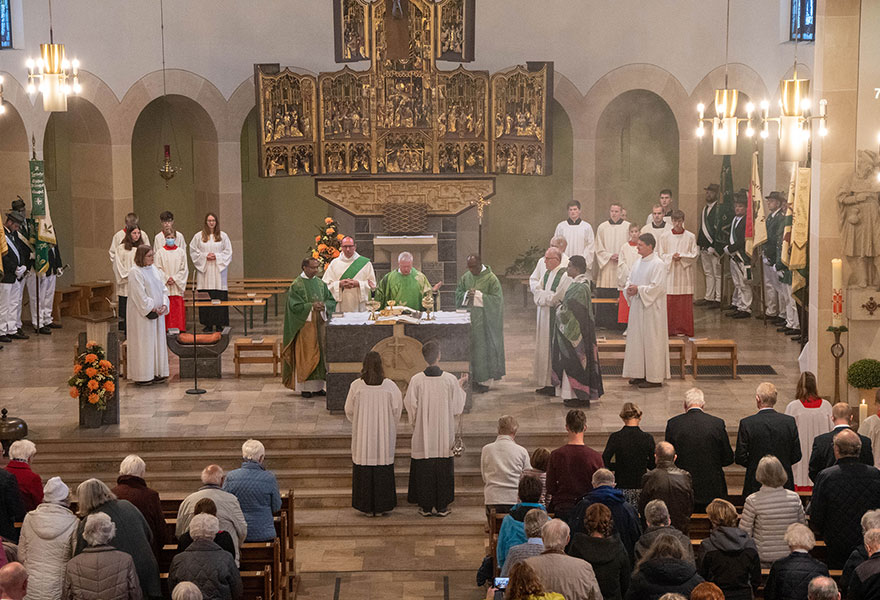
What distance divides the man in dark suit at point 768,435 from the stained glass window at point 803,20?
10699mm

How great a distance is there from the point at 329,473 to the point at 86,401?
8.95 ft

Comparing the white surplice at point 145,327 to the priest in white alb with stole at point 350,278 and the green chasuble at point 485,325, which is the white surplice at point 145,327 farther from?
the green chasuble at point 485,325

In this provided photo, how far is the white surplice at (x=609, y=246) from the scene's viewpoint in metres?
19.2

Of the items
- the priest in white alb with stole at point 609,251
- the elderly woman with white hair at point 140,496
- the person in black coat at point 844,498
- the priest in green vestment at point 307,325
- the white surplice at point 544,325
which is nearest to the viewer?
the person in black coat at point 844,498

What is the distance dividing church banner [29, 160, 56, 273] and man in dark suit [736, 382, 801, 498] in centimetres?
1199

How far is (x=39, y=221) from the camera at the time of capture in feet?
61.0

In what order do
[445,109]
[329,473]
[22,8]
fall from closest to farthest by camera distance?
[329,473] < [445,109] < [22,8]

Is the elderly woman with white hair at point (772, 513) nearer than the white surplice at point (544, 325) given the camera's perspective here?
Yes

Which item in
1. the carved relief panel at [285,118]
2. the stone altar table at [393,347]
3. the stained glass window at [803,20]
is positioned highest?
the stained glass window at [803,20]

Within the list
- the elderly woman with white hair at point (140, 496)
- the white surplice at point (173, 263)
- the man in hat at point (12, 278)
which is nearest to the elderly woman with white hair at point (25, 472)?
the elderly woman with white hair at point (140, 496)

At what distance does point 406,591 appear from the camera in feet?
33.7

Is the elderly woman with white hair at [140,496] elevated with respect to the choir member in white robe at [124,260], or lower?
lower

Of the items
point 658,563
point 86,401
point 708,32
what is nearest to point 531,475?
point 658,563

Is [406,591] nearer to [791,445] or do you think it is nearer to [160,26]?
[791,445]
